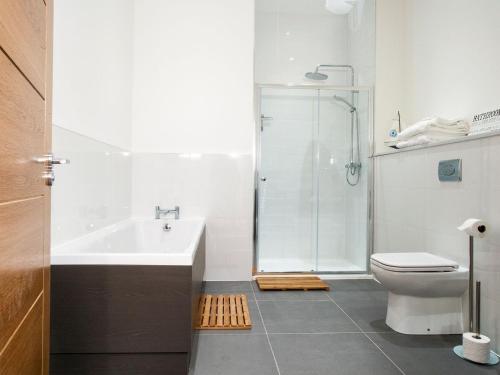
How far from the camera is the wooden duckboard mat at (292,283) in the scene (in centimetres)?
296

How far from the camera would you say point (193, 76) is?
320cm

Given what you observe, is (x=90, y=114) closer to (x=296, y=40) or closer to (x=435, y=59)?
(x=296, y=40)

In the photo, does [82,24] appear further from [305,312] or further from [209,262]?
[305,312]

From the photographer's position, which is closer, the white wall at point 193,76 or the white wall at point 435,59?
the white wall at point 435,59

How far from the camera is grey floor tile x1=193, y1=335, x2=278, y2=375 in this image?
1709mm

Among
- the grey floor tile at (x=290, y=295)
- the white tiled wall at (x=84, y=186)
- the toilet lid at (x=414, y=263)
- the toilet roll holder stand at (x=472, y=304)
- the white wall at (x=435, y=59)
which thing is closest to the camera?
the white tiled wall at (x=84, y=186)

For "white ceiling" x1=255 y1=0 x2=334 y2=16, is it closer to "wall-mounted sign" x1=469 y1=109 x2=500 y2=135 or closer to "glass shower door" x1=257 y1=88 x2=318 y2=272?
"glass shower door" x1=257 y1=88 x2=318 y2=272

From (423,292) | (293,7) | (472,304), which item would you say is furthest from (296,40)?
(472,304)

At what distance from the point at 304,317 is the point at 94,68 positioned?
2.15m

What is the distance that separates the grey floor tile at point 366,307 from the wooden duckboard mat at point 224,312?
74 centimetres

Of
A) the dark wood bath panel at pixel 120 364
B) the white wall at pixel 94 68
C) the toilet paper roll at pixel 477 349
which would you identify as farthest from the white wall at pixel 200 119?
the toilet paper roll at pixel 477 349

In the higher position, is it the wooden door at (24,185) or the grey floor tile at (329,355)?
the wooden door at (24,185)

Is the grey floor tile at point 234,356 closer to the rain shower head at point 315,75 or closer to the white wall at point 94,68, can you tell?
the white wall at point 94,68

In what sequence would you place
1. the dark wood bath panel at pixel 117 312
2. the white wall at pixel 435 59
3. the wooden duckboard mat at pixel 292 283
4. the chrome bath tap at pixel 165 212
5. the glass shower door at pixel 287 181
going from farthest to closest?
the glass shower door at pixel 287 181
the chrome bath tap at pixel 165 212
the wooden duckboard mat at pixel 292 283
the white wall at pixel 435 59
the dark wood bath panel at pixel 117 312
